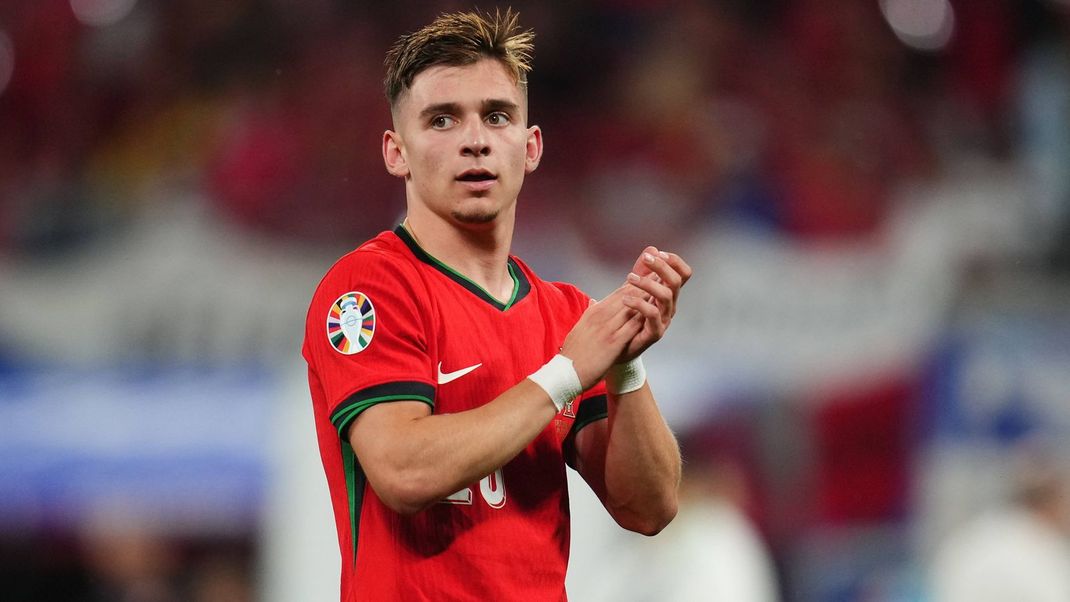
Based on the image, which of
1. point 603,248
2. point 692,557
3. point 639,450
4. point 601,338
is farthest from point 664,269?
point 603,248

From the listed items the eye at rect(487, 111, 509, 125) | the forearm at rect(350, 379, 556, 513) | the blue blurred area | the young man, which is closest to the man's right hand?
the young man

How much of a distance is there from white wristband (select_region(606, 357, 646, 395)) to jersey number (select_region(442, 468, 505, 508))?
291mm

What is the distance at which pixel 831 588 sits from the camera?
18.0ft

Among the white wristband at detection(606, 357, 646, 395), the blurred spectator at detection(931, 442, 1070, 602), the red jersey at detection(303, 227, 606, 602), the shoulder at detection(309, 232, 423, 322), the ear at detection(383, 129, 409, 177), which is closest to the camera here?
the red jersey at detection(303, 227, 606, 602)

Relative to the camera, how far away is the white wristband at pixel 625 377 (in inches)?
94.3

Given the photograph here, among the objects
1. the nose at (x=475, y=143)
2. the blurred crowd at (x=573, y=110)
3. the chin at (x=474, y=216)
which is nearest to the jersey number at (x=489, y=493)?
the chin at (x=474, y=216)

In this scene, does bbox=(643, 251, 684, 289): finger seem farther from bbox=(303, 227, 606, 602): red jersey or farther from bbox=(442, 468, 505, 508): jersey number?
bbox=(442, 468, 505, 508): jersey number

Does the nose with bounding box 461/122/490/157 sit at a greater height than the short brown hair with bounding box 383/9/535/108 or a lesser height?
lesser

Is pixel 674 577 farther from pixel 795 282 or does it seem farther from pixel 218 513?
pixel 218 513

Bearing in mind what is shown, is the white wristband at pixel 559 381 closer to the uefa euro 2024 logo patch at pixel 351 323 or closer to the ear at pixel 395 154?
the uefa euro 2024 logo patch at pixel 351 323

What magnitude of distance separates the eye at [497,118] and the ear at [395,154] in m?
0.20

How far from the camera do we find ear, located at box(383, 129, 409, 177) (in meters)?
2.54

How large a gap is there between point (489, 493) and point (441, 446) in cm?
23

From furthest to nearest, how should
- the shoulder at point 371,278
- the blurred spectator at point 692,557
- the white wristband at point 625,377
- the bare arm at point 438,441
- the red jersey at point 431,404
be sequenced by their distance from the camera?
the blurred spectator at point 692,557, the white wristband at point 625,377, the shoulder at point 371,278, the red jersey at point 431,404, the bare arm at point 438,441
